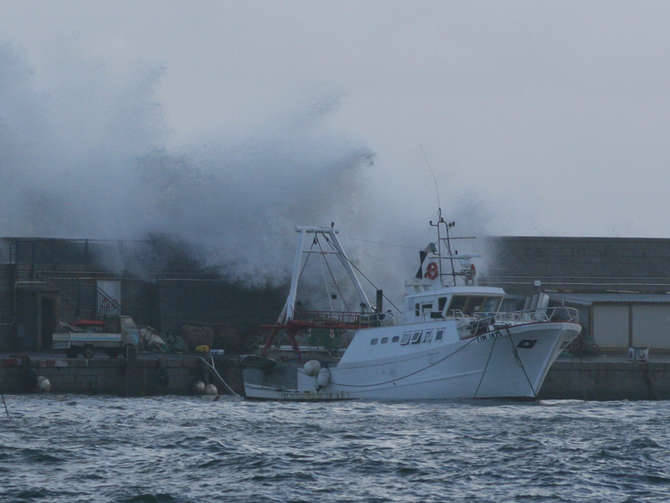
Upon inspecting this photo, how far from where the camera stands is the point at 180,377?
1941 inches

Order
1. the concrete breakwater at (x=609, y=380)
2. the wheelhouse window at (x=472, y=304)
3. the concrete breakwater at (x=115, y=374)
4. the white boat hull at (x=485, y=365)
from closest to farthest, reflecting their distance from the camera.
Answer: the white boat hull at (x=485, y=365)
the wheelhouse window at (x=472, y=304)
the concrete breakwater at (x=115, y=374)
the concrete breakwater at (x=609, y=380)

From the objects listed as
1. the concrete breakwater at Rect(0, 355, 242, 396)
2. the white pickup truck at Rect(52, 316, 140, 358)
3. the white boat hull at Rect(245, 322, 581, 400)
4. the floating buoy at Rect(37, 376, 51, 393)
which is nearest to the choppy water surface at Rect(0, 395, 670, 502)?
the white boat hull at Rect(245, 322, 581, 400)

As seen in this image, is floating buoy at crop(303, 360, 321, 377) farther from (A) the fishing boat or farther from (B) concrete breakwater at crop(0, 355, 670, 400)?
(B) concrete breakwater at crop(0, 355, 670, 400)

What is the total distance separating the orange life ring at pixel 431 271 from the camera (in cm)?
4469

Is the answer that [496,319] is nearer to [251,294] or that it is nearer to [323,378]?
[323,378]

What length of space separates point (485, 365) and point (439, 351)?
164cm

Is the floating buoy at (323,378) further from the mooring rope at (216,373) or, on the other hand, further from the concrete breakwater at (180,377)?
the concrete breakwater at (180,377)

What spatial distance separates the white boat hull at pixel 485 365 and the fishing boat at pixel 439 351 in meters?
0.03

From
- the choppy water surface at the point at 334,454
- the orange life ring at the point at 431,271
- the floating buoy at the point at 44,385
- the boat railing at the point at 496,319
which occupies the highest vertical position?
the orange life ring at the point at 431,271

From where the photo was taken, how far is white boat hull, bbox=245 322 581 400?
41531mm

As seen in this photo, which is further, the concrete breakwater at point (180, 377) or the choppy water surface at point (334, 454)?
the concrete breakwater at point (180, 377)

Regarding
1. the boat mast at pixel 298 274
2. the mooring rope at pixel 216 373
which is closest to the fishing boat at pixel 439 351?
the mooring rope at pixel 216 373

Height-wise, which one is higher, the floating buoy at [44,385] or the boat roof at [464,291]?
the boat roof at [464,291]

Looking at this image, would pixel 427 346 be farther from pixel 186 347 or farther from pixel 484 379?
pixel 186 347
